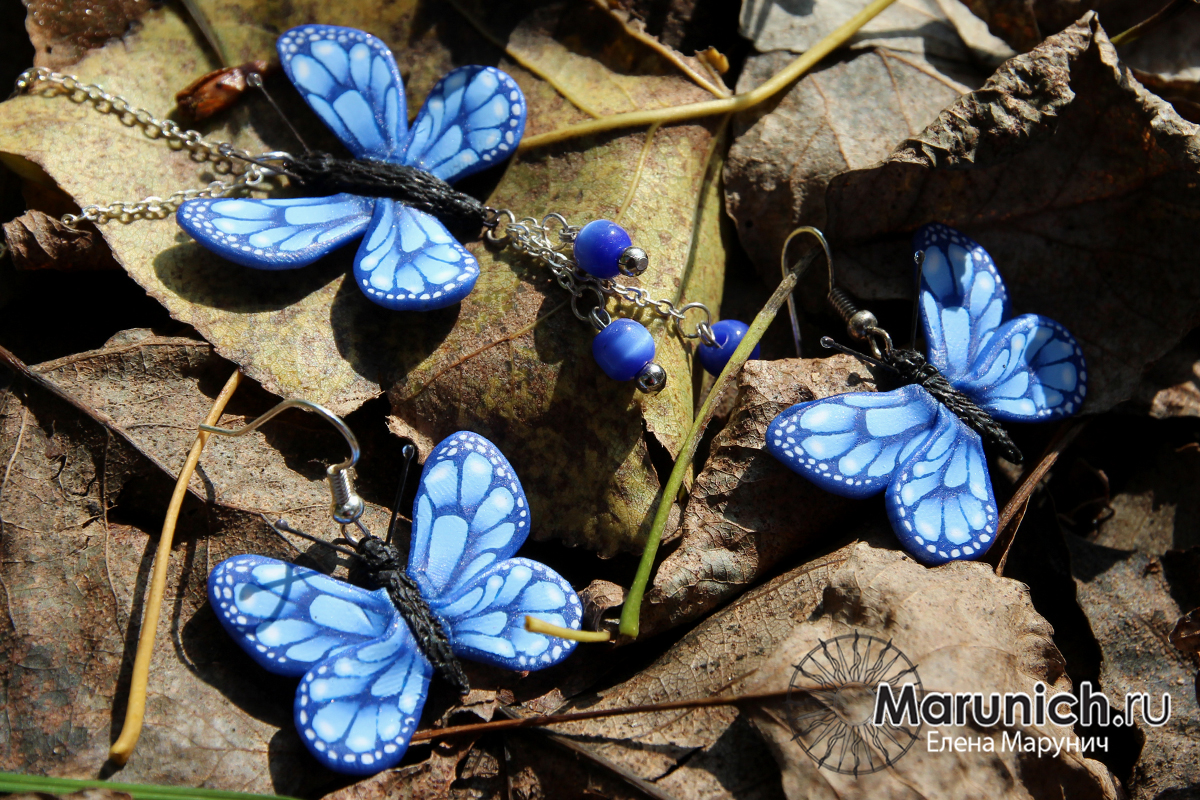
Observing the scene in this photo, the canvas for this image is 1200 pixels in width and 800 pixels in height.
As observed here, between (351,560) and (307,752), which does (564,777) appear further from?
(351,560)

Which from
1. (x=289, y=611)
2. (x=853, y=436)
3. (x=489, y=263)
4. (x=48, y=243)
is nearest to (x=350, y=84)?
(x=489, y=263)

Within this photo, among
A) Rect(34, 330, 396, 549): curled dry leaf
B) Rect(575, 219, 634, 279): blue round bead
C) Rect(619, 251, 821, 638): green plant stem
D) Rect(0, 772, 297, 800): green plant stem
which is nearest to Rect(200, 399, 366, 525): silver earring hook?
Rect(34, 330, 396, 549): curled dry leaf

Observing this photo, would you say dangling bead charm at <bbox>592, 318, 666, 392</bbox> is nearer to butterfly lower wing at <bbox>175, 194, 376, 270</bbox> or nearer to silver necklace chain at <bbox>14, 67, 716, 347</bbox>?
silver necklace chain at <bbox>14, 67, 716, 347</bbox>

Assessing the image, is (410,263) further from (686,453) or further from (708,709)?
(708,709)

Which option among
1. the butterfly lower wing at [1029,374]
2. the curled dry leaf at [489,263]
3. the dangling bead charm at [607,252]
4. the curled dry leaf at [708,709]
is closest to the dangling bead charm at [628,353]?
the curled dry leaf at [489,263]

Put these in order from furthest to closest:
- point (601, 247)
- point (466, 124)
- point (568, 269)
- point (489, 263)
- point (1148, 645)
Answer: point (466, 124) → point (489, 263) → point (568, 269) → point (601, 247) → point (1148, 645)

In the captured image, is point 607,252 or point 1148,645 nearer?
point 1148,645

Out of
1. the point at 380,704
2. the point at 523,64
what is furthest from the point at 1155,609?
the point at 523,64

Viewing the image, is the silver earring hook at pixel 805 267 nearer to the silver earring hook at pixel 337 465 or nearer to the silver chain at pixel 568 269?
the silver chain at pixel 568 269
